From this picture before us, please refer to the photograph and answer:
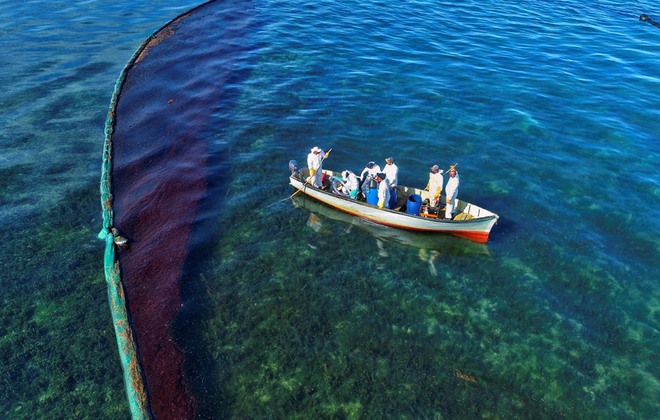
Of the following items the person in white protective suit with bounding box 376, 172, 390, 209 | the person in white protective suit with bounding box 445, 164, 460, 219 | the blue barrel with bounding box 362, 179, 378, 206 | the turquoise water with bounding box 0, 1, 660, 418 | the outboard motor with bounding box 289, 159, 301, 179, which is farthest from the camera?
the outboard motor with bounding box 289, 159, 301, 179

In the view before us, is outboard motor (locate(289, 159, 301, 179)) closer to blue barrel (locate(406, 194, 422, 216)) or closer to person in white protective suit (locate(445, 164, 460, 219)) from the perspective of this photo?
blue barrel (locate(406, 194, 422, 216))

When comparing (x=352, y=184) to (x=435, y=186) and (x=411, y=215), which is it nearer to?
(x=411, y=215)

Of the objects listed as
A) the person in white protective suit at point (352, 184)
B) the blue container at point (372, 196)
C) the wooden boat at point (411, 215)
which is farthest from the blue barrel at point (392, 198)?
the person in white protective suit at point (352, 184)

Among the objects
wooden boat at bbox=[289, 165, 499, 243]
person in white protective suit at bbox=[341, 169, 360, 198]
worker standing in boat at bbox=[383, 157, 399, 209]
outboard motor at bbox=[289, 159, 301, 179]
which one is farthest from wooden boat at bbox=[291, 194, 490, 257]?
outboard motor at bbox=[289, 159, 301, 179]

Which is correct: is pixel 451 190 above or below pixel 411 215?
above

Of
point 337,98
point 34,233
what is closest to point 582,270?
point 337,98

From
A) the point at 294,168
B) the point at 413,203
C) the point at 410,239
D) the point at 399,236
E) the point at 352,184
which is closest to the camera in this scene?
the point at 413,203

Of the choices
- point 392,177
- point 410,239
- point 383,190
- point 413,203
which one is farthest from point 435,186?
point 410,239
